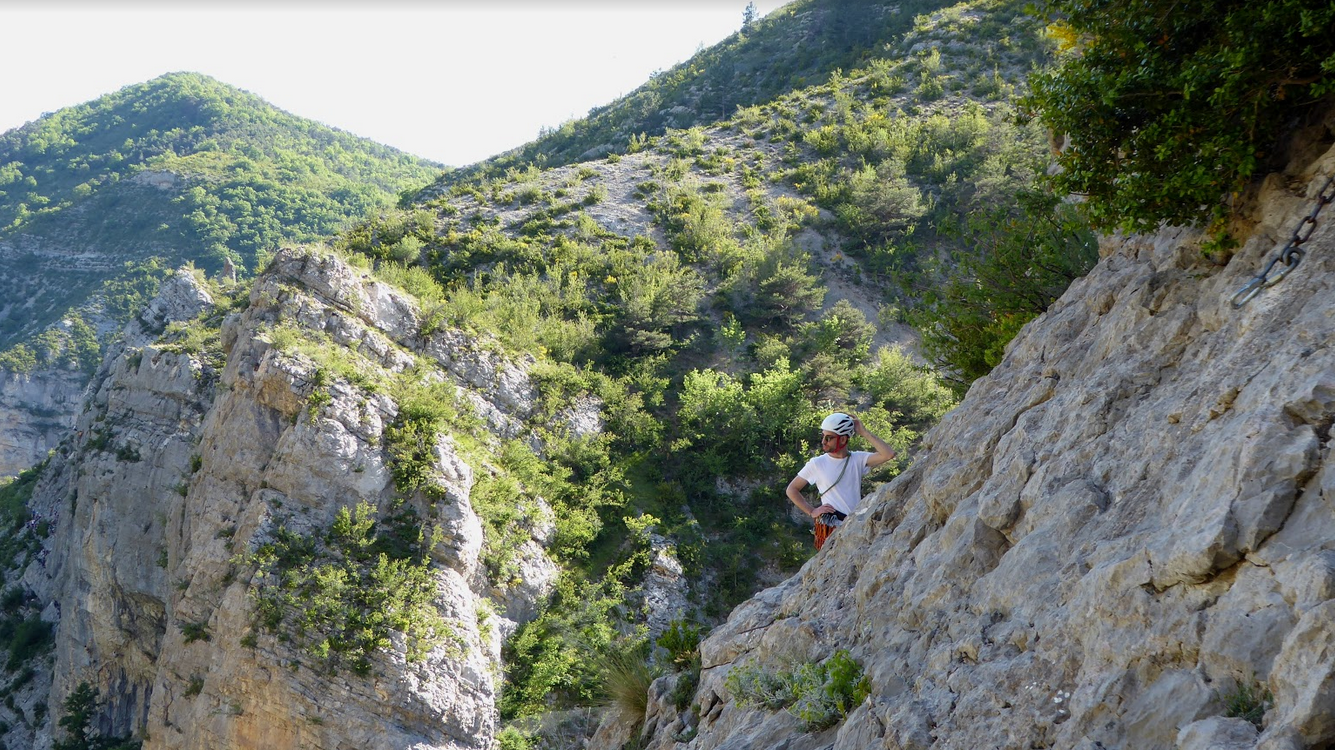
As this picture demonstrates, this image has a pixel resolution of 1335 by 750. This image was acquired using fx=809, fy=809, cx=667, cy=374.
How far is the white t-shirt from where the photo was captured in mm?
6941

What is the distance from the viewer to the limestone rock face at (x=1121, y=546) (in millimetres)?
2760

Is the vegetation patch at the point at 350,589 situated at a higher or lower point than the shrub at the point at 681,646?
lower

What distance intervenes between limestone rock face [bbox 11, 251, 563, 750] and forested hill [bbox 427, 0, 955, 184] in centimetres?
2541

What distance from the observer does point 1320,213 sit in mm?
3725

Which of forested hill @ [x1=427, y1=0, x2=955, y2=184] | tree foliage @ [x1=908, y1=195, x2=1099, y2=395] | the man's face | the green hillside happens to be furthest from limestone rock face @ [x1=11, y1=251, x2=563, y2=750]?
forested hill @ [x1=427, y1=0, x2=955, y2=184]

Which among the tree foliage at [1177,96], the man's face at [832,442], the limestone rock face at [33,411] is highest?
the tree foliage at [1177,96]

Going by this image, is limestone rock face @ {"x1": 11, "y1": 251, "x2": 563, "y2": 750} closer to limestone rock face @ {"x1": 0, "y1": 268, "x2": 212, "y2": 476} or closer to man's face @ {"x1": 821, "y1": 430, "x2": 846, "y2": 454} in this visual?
man's face @ {"x1": 821, "y1": 430, "x2": 846, "y2": 454}

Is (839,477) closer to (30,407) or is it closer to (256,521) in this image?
(256,521)

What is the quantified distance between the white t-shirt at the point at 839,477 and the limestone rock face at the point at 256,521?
377 inches

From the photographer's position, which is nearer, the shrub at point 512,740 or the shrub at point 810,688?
the shrub at point 810,688

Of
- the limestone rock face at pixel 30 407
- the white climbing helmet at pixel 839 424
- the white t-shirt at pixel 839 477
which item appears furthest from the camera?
the limestone rock face at pixel 30 407

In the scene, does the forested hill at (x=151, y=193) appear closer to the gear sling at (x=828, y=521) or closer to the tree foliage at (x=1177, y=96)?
the gear sling at (x=828, y=521)

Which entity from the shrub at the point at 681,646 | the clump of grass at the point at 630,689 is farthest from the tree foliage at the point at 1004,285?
the clump of grass at the point at 630,689

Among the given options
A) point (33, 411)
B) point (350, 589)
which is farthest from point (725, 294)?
point (33, 411)
